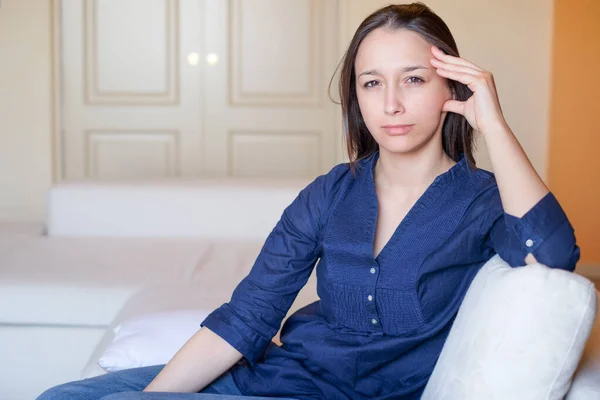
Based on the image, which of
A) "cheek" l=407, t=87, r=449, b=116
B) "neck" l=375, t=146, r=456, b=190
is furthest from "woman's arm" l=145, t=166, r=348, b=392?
"cheek" l=407, t=87, r=449, b=116

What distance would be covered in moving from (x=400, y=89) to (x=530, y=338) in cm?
48

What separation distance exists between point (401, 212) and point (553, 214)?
0.99 feet

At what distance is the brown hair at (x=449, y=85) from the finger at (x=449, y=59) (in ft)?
0.09

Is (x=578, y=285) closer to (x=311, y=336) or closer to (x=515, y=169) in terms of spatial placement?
(x=515, y=169)

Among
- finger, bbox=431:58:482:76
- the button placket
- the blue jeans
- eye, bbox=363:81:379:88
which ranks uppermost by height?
finger, bbox=431:58:482:76

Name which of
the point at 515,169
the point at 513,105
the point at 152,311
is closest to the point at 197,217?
the point at 152,311

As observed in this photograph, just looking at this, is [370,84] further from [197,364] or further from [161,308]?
[161,308]

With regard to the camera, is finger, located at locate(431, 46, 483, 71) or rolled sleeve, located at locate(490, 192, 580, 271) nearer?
rolled sleeve, located at locate(490, 192, 580, 271)

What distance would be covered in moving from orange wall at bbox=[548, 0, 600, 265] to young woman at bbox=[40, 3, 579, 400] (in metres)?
3.93

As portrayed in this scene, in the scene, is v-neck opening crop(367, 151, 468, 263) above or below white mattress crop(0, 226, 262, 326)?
above

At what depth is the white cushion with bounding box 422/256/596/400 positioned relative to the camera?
1.10 meters

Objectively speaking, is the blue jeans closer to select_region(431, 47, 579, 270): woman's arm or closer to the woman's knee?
the woman's knee

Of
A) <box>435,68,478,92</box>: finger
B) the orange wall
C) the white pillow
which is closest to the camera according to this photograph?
<box>435,68,478,92</box>: finger

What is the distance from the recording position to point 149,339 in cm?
185
